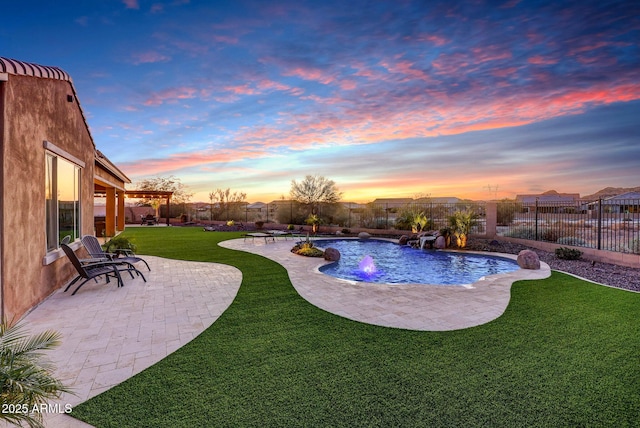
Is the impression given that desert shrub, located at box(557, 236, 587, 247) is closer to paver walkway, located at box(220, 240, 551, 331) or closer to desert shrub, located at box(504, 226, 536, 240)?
desert shrub, located at box(504, 226, 536, 240)

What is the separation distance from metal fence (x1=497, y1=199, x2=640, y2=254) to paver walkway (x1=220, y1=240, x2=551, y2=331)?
4.64m

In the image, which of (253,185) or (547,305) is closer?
(547,305)

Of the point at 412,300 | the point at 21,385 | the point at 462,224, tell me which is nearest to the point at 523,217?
the point at 462,224

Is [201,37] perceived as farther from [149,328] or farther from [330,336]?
[330,336]

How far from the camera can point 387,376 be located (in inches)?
121

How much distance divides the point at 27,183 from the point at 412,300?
6.72m

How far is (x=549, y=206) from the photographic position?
12555mm

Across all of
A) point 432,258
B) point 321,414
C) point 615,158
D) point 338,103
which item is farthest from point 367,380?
point 615,158

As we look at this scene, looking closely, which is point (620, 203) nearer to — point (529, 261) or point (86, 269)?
point (529, 261)

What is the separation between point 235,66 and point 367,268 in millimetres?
8525

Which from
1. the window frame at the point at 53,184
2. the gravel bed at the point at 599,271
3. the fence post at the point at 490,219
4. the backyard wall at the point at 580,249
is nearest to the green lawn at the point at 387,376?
the gravel bed at the point at 599,271

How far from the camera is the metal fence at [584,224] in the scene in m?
10.3

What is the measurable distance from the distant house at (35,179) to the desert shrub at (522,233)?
53.2ft

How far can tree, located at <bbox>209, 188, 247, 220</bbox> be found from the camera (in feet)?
93.8
